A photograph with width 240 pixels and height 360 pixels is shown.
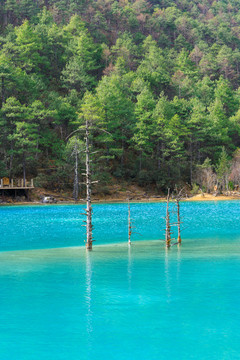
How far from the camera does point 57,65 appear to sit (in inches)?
3457

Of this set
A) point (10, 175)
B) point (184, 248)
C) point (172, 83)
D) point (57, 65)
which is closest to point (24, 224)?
point (184, 248)

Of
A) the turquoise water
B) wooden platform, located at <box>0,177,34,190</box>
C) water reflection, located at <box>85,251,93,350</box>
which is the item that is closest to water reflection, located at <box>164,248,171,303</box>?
the turquoise water

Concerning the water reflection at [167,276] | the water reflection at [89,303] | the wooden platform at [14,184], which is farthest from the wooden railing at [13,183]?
the water reflection at [89,303]

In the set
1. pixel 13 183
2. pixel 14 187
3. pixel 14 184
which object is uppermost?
pixel 13 183

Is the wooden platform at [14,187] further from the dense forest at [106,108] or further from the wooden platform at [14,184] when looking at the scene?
the dense forest at [106,108]

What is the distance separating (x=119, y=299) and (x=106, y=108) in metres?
55.5

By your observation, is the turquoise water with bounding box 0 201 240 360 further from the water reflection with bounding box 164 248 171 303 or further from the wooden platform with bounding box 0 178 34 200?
the wooden platform with bounding box 0 178 34 200

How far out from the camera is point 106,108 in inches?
2685

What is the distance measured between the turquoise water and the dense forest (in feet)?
72.8

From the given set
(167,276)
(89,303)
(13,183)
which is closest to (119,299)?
(89,303)

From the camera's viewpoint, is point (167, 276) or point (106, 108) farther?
point (106, 108)

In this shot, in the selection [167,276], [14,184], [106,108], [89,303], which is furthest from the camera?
[106,108]

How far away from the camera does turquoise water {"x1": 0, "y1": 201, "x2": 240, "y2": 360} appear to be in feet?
35.0

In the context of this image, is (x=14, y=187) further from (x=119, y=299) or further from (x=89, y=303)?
(x=89, y=303)
